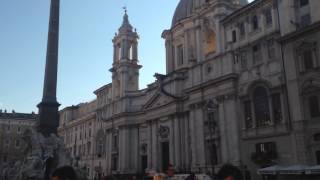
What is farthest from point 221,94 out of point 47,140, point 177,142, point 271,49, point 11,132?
point 11,132

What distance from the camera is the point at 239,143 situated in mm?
37156

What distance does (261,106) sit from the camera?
35562mm

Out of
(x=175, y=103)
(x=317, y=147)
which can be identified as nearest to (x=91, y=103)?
(x=175, y=103)

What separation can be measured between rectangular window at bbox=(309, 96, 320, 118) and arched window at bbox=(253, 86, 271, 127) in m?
5.00

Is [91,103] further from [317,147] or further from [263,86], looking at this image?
[317,147]

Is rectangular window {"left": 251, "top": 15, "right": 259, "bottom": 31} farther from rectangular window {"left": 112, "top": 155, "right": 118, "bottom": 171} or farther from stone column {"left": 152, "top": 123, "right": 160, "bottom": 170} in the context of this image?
rectangular window {"left": 112, "top": 155, "right": 118, "bottom": 171}

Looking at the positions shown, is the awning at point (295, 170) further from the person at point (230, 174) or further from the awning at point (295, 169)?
the person at point (230, 174)

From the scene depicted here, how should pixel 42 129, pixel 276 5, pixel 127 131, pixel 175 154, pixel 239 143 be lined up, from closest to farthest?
pixel 42 129 → pixel 276 5 → pixel 239 143 → pixel 175 154 → pixel 127 131

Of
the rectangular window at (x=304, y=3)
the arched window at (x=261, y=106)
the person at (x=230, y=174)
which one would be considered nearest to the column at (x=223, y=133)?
the arched window at (x=261, y=106)

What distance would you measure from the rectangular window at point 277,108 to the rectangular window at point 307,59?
4061 millimetres

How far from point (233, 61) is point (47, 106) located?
1922cm

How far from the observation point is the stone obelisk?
27.3 m

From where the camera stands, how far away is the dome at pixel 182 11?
54406 mm

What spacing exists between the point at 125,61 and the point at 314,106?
111ft
